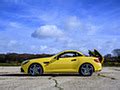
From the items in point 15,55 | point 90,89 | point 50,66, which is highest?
point 15,55

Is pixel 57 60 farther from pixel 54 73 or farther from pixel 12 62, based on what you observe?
pixel 12 62

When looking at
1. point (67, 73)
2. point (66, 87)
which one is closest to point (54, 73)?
point (67, 73)

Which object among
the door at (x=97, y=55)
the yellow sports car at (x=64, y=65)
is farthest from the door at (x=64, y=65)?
the door at (x=97, y=55)

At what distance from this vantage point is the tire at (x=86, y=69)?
1792 centimetres

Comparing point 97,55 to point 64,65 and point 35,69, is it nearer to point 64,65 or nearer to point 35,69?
point 64,65

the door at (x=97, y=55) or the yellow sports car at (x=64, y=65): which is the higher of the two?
the door at (x=97, y=55)

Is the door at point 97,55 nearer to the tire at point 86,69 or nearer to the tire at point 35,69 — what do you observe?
the tire at point 86,69

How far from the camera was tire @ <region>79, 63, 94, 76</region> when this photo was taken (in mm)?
17922

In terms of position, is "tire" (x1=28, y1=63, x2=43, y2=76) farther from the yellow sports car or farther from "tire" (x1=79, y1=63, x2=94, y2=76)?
"tire" (x1=79, y1=63, x2=94, y2=76)

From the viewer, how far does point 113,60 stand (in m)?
36.4

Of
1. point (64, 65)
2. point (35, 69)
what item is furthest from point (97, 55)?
point (35, 69)

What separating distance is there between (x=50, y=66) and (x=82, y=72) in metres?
1.71

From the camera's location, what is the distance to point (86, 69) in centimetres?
1802

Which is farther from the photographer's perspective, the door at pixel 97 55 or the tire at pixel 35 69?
the door at pixel 97 55
